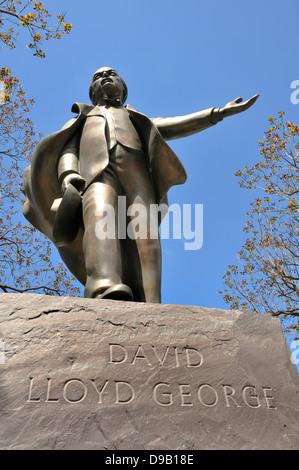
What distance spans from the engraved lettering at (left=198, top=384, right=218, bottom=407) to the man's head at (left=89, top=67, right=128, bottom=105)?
3.47 m

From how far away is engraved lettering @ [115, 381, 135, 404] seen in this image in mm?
2907

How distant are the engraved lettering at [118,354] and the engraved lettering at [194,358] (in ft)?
1.28

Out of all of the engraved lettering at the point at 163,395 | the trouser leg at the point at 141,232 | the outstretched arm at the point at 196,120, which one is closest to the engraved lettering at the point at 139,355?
the engraved lettering at the point at 163,395

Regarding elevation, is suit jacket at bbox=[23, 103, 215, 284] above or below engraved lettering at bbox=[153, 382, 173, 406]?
above

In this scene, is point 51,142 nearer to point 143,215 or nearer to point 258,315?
point 143,215

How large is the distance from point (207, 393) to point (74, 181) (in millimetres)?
2257

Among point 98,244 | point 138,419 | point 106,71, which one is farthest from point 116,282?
point 106,71

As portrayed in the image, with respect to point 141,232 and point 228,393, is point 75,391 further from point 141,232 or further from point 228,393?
point 141,232

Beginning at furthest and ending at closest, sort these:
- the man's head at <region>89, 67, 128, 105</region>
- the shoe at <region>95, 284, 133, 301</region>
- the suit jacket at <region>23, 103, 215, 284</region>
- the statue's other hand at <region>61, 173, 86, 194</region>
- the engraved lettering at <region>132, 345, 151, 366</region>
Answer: the man's head at <region>89, 67, 128, 105</region> < the suit jacket at <region>23, 103, 215, 284</region> < the statue's other hand at <region>61, 173, 86, 194</region> < the shoe at <region>95, 284, 133, 301</region> < the engraved lettering at <region>132, 345, 151, 366</region>

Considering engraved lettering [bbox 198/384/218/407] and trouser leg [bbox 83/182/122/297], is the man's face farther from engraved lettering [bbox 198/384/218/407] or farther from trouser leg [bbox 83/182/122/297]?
engraved lettering [bbox 198/384/218/407]

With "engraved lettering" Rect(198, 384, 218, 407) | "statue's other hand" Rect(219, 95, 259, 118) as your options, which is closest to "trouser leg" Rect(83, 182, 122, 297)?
"engraved lettering" Rect(198, 384, 218, 407)
